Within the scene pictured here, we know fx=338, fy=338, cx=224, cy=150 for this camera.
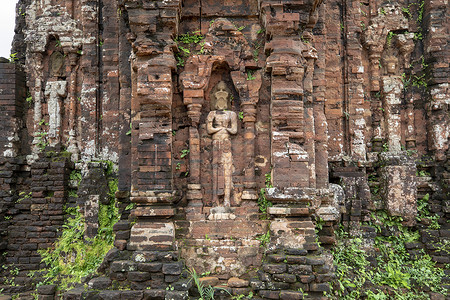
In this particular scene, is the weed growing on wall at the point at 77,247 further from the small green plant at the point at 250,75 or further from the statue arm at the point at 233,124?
the small green plant at the point at 250,75

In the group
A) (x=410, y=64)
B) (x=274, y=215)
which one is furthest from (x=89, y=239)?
(x=410, y=64)

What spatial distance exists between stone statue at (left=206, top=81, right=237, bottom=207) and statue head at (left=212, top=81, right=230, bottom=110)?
15cm

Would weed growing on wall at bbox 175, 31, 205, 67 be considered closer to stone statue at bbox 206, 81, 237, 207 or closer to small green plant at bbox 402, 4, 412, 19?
stone statue at bbox 206, 81, 237, 207

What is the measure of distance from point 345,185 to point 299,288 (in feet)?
10.5

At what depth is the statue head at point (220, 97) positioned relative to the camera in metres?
6.47

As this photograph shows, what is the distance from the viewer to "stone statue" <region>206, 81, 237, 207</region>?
6203mm

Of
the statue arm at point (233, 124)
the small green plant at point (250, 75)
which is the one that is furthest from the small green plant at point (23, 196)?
the small green plant at point (250, 75)

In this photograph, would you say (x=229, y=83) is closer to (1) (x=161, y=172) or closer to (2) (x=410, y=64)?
(1) (x=161, y=172)

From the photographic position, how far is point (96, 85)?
847 centimetres

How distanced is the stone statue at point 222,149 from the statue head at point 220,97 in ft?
0.51

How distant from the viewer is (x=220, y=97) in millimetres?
6480

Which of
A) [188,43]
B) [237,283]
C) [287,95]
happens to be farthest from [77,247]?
[287,95]

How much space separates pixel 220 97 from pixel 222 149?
102 cm

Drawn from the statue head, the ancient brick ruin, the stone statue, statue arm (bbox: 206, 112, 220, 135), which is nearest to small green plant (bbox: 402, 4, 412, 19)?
the ancient brick ruin
